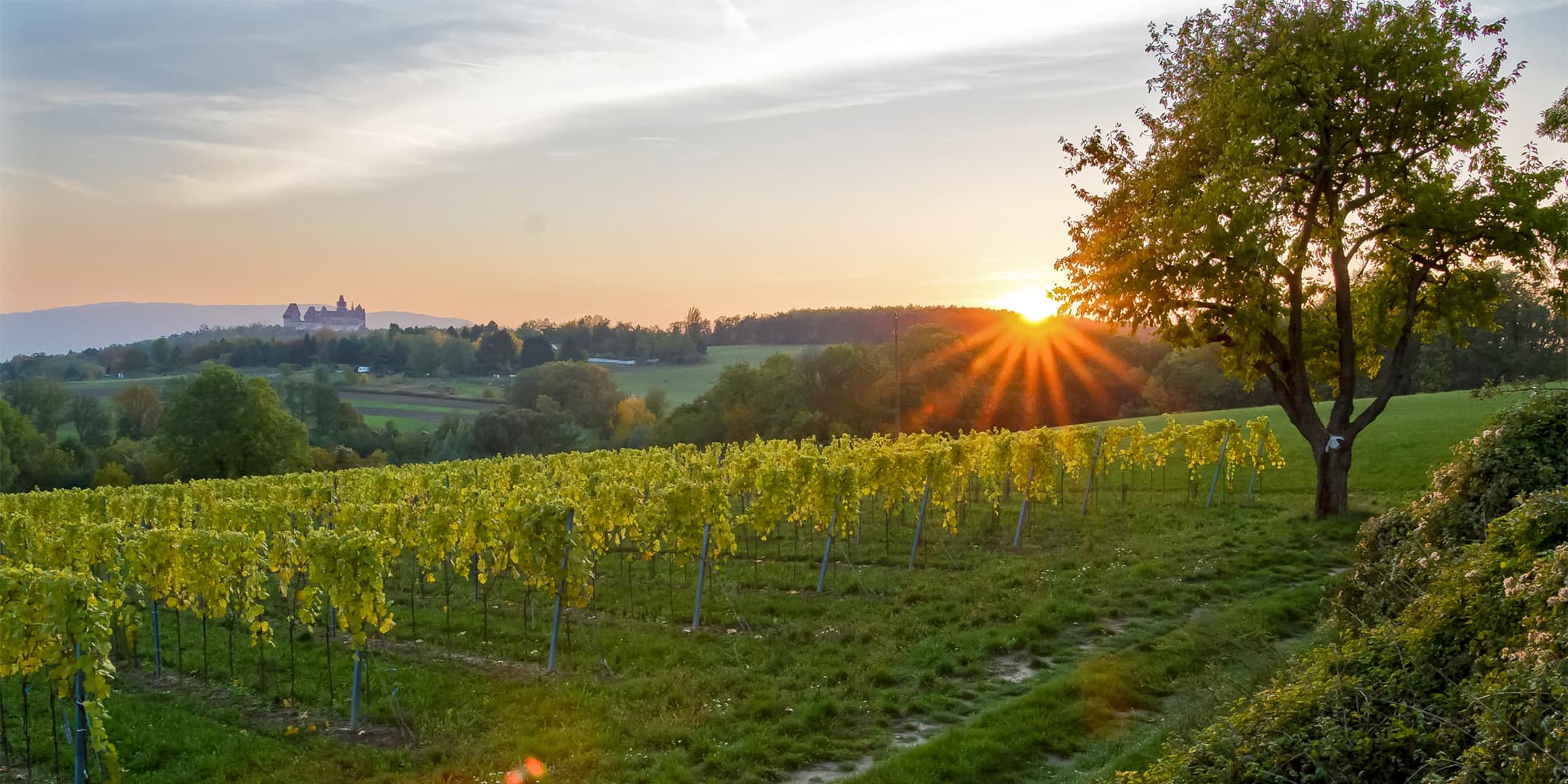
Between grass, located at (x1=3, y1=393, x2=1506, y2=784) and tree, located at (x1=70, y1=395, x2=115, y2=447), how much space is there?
58.4m

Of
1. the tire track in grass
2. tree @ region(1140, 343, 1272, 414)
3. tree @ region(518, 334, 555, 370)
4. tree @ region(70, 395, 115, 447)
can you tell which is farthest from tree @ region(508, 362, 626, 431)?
the tire track in grass

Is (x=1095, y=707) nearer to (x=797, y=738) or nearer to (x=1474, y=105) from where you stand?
(x=797, y=738)

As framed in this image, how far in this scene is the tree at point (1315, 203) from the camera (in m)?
16.6

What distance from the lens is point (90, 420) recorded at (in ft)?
206

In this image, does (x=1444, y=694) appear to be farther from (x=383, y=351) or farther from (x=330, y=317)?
(x=330, y=317)

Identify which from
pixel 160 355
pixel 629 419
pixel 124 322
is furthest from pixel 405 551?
pixel 124 322

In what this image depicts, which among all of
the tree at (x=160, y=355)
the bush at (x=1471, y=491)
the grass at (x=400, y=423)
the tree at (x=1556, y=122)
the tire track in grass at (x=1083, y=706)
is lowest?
the grass at (x=400, y=423)

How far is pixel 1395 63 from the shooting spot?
54.2ft

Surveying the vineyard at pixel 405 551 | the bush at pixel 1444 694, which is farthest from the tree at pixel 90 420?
the bush at pixel 1444 694

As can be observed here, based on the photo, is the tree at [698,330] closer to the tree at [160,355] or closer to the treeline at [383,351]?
the treeline at [383,351]

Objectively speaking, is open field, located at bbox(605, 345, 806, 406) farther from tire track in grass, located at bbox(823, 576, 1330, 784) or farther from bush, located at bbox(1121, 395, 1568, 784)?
bush, located at bbox(1121, 395, 1568, 784)

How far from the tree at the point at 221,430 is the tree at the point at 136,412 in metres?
19.6

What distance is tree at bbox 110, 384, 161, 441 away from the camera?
62188 mm

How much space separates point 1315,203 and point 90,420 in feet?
236
